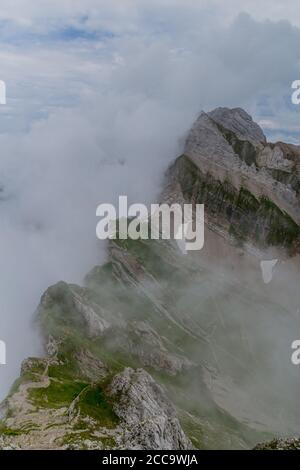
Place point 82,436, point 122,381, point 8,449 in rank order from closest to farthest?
point 8,449 → point 82,436 → point 122,381

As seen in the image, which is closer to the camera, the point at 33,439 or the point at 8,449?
the point at 8,449

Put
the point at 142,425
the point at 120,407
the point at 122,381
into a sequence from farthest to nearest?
1. the point at 122,381
2. the point at 120,407
3. the point at 142,425
